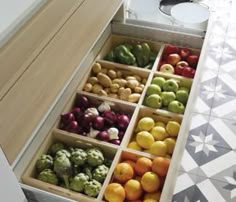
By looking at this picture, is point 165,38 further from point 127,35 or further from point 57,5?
point 57,5

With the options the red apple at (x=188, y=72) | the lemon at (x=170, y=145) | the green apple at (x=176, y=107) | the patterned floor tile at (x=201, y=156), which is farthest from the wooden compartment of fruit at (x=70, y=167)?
the red apple at (x=188, y=72)

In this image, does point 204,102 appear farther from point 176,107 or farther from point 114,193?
point 114,193

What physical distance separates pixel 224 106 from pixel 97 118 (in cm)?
75

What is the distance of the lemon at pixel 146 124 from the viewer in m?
1.39

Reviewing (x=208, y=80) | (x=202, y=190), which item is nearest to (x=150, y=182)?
(x=202, y=190)

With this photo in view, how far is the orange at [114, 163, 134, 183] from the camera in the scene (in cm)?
122

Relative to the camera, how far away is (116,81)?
5.17 ft

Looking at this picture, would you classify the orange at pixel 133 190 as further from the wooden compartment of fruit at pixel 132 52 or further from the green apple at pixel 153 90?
the wooden compartment of fruit at pixel 132 52

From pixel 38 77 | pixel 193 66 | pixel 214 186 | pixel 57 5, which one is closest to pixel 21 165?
pixel 38 77

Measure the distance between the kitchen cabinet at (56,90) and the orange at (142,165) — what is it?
0.25ft

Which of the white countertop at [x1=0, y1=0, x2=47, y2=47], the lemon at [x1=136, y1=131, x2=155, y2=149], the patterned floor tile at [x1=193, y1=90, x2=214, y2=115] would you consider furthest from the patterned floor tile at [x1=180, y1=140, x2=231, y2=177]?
the white countertop at [x1=0, y1=0, x2=47, y2=47]

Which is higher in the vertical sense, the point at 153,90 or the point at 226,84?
the point at 153,90

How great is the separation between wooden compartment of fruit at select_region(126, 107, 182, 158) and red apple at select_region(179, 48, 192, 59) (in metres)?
0.38

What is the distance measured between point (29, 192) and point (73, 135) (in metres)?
0.32
